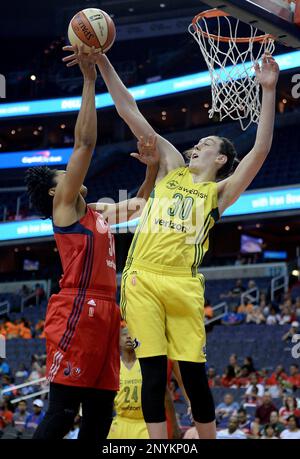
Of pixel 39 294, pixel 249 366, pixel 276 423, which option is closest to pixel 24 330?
pixel 39 294

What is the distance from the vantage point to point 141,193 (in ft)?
18.1

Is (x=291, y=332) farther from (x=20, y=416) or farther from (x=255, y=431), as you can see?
(x=20, y=416)

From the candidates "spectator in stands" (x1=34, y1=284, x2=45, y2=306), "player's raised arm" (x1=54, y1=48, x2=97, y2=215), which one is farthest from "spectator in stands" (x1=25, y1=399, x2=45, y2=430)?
"spectator in stands" (x1=34, y1=284, x2=45, y2=306)

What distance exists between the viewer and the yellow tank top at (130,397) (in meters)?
6.68

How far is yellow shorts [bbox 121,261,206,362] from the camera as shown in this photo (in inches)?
182

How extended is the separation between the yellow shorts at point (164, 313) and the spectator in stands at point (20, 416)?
32.4 ft

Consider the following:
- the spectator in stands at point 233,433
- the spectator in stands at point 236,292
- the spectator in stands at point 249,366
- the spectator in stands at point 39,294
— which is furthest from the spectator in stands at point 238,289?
the spectator in stands at point 233,433

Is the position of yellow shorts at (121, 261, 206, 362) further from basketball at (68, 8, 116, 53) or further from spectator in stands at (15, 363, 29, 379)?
spectator in stands at (15, 363, 29, 379)

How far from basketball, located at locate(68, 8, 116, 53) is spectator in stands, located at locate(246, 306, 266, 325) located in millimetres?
13307

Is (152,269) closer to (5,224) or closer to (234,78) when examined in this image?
(234,78)

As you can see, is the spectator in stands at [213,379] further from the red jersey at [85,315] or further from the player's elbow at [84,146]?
the player's elbow at [84,146]

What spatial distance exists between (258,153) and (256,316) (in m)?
13.2

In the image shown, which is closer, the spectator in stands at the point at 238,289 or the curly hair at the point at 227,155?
the curly hair at the point at 227,155

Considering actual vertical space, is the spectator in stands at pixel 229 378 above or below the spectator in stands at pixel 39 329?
below
